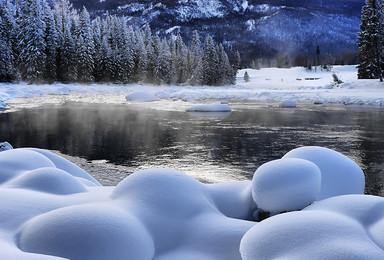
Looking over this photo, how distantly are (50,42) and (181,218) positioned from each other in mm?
46997

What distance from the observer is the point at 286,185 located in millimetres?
3750

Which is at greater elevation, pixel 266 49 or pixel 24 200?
pixel 266 49

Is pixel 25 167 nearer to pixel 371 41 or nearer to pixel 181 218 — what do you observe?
pixel 181 218

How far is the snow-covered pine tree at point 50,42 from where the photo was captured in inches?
1747

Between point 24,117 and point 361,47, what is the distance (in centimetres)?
3539

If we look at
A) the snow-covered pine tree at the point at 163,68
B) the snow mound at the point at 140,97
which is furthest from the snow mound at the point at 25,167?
the snow-covered pine tree at the point at 163,68

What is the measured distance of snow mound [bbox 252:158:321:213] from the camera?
3.75 meters

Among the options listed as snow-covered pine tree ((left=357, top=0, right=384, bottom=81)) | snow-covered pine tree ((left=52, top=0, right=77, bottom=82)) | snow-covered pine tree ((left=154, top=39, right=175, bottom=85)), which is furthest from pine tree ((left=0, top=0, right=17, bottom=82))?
snow-covered pine tree ((left=357, top=0, right=384, bottom=81))

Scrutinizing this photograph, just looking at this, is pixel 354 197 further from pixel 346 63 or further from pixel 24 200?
pixel 346 63

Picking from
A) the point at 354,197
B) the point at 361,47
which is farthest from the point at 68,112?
the point at 361,47

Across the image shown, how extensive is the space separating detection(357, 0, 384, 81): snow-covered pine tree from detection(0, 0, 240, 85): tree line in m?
25.8

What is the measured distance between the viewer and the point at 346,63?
112938 millimetres

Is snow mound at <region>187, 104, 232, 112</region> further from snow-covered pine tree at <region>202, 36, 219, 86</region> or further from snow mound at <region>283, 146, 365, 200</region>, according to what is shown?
snow-covered pine tree at <region>202, 36, 219, 86</region>

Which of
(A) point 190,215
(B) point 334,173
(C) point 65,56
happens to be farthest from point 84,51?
(A) point 190,215
